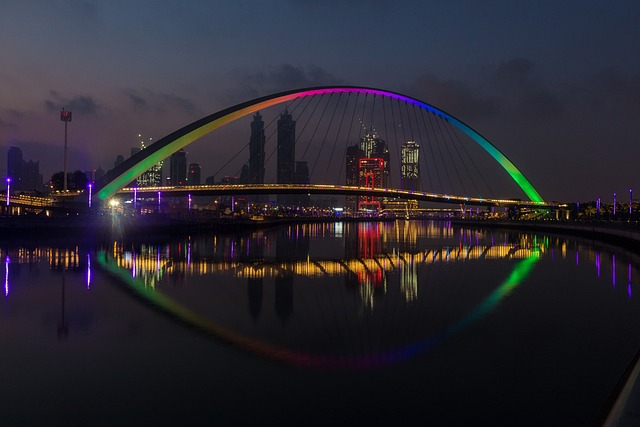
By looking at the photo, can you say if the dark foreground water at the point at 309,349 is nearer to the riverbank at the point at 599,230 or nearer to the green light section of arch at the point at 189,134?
the riverbank at the point at 599,230

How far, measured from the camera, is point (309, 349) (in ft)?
25.7

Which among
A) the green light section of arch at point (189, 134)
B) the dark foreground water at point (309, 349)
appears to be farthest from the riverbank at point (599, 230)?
the green light section of arch at point (189, 134)

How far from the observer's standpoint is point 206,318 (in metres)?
10.0

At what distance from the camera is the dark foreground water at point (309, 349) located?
5543 mm

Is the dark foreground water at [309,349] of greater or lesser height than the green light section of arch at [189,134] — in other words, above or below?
below

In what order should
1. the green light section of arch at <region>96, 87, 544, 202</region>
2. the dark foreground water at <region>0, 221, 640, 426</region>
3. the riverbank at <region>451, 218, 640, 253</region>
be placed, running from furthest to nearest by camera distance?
the green light section of arch at <region>96, 87, 544, 202</region> → the riverbank at <region>451, 218, 640, 253</region> → the dark foreground water at <region>0, 221, 640, 426</region>

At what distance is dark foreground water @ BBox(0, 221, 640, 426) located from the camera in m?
5.54

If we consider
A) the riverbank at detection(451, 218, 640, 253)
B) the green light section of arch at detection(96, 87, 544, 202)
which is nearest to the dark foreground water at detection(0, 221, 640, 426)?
the riverbank at detection(451, 218, 640, 253)

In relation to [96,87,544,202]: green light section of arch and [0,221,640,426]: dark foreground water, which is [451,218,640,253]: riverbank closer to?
[0,221,640,426]: dark foreground water

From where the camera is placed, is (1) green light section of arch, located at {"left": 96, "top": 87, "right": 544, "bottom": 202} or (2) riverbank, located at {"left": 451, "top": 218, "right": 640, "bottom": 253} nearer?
(2) riverbank, located at {"left": 451, "top": 218, "right": 640, "bottom": 253}

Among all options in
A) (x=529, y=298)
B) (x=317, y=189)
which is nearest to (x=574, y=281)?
(x=529, y=298)

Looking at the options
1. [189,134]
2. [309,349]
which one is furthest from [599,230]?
[309,349]

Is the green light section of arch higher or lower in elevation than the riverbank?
higher

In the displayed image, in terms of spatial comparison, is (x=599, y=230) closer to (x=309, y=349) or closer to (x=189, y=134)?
(x=189, y=134)
